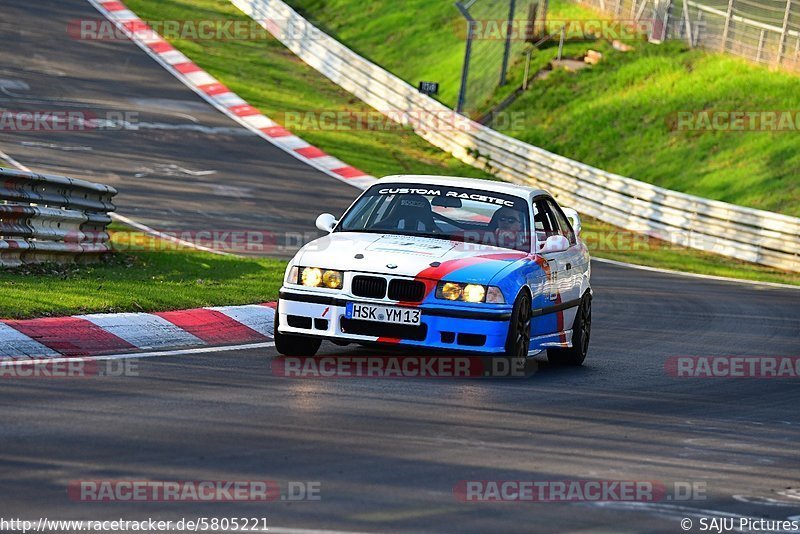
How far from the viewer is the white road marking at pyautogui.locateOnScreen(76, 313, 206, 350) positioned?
35.6 ft

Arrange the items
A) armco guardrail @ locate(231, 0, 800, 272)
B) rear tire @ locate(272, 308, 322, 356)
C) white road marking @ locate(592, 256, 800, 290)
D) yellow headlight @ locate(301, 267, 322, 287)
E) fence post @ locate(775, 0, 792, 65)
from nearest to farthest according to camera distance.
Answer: yellow headlight @ locate(301, 267, 322, 287) < rear tire @ locate(272, 308, 322, 356) < white road marking @ locate(592, 256, 800, 290) < armco guardrail @ locate(231, 0, 800, 272) < fence post @ locate(775, 0, 792, 65)

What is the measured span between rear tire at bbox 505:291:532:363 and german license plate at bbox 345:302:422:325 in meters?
0.70

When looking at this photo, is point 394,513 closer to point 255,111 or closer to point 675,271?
point 675,271

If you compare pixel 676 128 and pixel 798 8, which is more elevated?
pixel 798 8

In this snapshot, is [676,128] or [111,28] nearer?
[676,128]

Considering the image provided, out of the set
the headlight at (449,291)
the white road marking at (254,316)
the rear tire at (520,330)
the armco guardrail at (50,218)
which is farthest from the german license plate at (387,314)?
the armco guardrail at (50,218)

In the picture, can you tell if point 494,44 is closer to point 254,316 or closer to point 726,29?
point 726,29

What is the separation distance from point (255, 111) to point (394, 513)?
2901 centimetres

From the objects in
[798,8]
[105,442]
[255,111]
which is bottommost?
[105,442]

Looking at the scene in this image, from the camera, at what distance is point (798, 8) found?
33.5 m

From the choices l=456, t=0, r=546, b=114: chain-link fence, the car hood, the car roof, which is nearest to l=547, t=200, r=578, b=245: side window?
the car roof

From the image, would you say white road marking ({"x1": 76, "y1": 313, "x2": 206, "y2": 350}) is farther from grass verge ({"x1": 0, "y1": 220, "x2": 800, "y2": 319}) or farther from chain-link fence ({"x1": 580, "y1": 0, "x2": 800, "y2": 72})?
chain-link fence ({"x1": 580, "y1": 0, "x2": 800, "y2": 72})

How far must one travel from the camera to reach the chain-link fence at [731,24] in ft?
113

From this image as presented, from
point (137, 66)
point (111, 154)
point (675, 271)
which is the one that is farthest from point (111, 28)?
point (675, 271)
